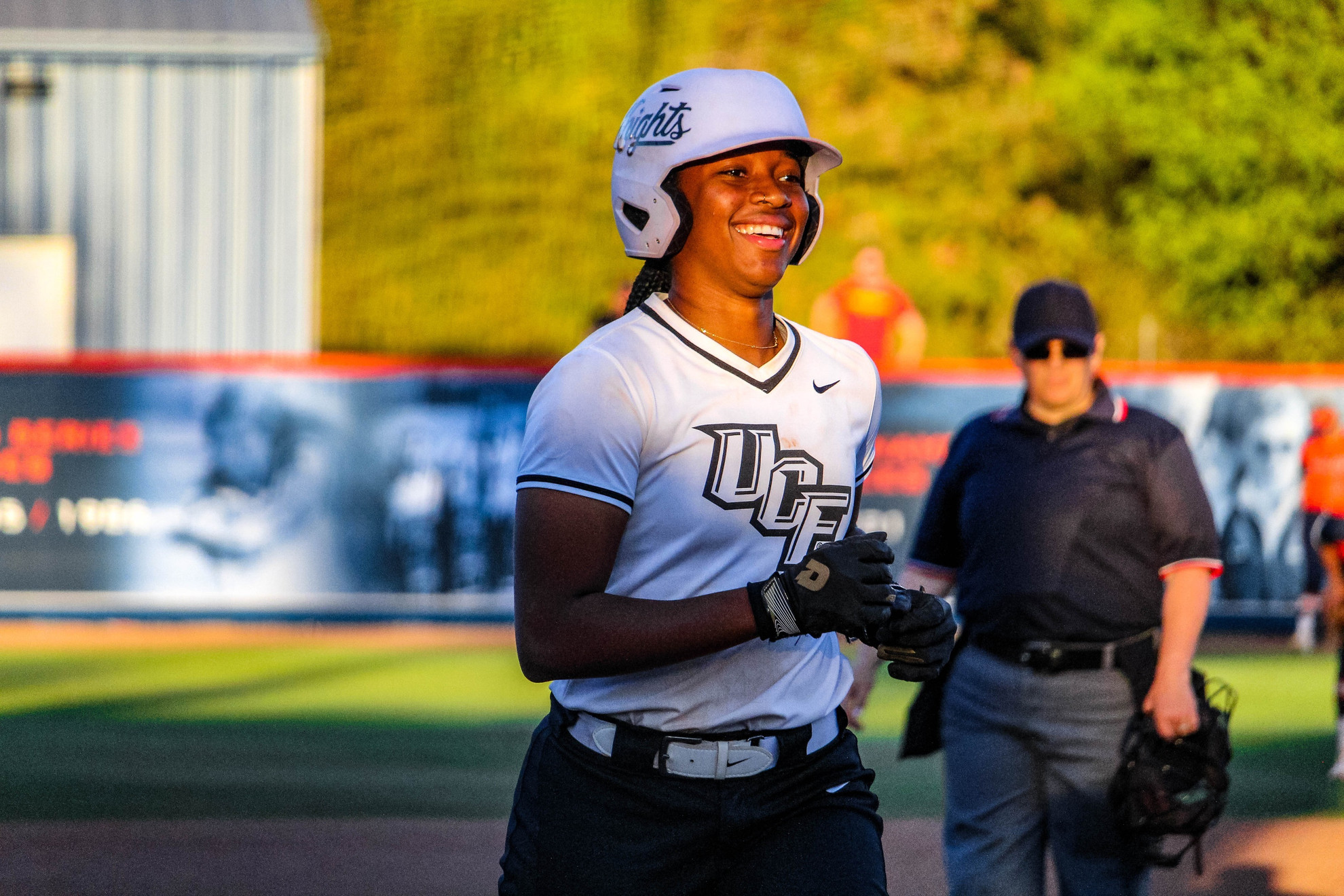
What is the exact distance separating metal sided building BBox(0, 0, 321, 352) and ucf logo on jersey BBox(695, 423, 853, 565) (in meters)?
16.2

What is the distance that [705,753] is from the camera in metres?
3.09

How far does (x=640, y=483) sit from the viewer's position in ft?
10.0

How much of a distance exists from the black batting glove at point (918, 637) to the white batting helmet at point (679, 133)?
80 cm

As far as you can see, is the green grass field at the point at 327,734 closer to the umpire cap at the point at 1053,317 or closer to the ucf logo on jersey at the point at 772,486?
the umpire cap at the point at 1053,317

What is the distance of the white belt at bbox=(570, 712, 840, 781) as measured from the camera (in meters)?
3.09

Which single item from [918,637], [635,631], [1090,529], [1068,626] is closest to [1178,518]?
[1090,529]

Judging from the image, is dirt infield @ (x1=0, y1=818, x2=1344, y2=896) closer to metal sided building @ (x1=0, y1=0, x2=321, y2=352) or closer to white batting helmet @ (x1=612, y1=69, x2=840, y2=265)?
white batting helmet @ (x1=612, y1=69, x2=840, y2=265)

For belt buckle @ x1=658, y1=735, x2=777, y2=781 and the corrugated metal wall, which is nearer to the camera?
belt buckle @ x1=658, y1=735, x2=777, y2=781

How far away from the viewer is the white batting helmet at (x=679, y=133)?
314cm

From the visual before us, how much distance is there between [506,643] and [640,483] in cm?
951

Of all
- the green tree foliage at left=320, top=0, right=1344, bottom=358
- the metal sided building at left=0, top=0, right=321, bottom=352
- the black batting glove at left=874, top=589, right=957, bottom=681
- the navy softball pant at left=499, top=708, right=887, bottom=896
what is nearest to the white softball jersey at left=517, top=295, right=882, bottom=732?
the navy softball pant at left=499, top=708, right=887, bottom=896

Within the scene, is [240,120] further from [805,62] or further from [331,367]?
[805,62]

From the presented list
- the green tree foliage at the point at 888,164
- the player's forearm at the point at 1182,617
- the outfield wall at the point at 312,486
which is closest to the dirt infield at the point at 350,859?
the player's forearm at the point at 1182,617

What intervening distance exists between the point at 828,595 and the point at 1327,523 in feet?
23.9
